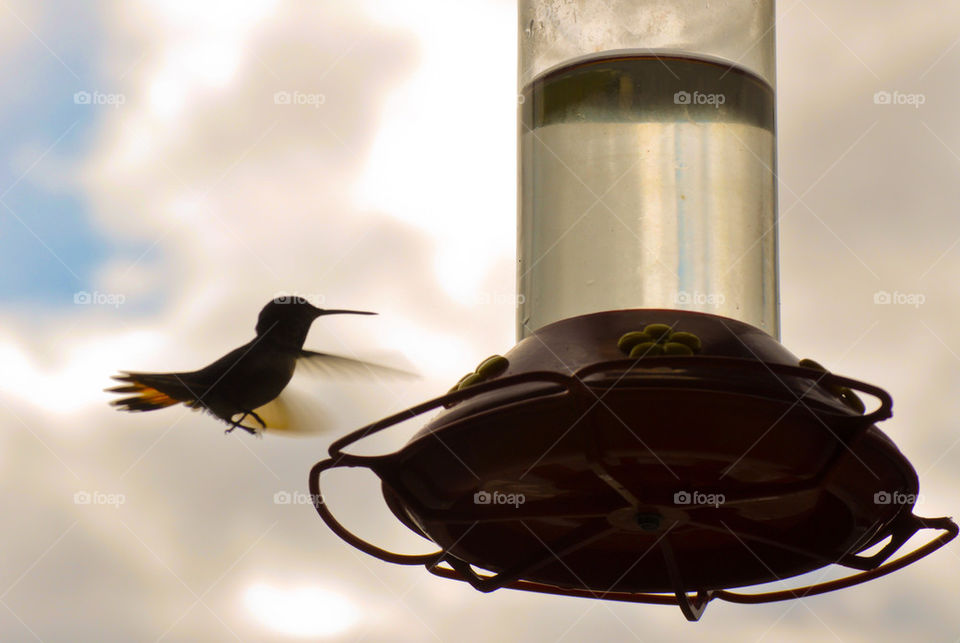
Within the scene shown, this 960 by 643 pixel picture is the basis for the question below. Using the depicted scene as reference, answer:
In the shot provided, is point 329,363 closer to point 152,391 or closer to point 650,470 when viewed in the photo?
point 152,391

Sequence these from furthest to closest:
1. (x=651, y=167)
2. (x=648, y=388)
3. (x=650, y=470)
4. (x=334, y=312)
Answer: (x=334, y=312) → (x=651, y=167) → (x=650, y=470) → (x=648, y=388)

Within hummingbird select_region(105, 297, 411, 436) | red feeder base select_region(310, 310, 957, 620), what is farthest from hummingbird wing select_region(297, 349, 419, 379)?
red feeder base select_region(310, 310, 957, 620)

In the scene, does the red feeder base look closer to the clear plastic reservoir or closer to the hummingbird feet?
the clear plastic reservoir

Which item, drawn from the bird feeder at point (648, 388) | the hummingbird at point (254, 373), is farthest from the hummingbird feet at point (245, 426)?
the bird feeder at point (648, 388)

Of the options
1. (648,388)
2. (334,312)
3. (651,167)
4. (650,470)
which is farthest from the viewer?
(334,312)

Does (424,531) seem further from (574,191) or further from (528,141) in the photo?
(528,141)

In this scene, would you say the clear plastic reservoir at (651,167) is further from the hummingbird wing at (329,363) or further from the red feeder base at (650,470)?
the hummingbird wing at (329,363)

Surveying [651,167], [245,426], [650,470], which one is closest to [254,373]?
[245,426]

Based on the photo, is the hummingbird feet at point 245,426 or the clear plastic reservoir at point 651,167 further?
the hummingbird feet at point 245,426
